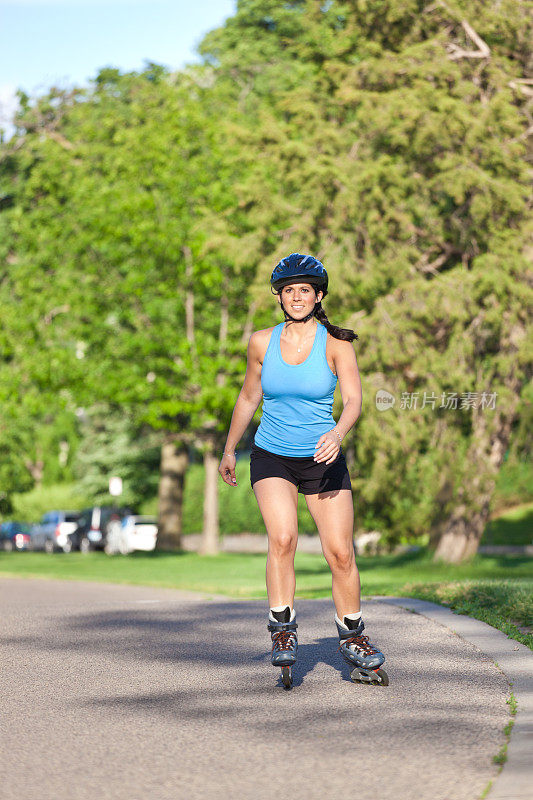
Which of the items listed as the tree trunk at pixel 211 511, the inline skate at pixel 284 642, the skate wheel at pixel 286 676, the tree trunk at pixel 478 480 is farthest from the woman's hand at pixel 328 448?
the tree trunk at pixel 211 511

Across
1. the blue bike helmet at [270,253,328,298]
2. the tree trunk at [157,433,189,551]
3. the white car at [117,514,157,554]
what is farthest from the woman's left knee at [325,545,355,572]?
the white car at [117,514,157,554]

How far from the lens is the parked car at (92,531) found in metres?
40.3

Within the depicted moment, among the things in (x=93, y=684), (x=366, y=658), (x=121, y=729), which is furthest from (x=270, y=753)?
(x=93, y=684)

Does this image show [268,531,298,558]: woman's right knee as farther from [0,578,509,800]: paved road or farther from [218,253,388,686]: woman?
[0,578,509,800]: paved road

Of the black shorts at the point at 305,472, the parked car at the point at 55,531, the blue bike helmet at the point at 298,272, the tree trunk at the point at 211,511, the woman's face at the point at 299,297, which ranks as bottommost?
the parked car at the point at 55,531

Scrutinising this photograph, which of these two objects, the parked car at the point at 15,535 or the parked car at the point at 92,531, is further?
the parked car at the point at 15,535

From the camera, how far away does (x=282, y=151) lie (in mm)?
18125

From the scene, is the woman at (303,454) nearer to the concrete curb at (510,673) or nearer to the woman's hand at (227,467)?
the woman's hand at (227,467)

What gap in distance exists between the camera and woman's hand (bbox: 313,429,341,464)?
5.09m

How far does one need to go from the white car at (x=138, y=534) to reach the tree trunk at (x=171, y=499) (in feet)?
13.1

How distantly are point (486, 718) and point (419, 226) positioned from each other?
14.3m

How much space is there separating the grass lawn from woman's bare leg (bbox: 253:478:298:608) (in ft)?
5.73

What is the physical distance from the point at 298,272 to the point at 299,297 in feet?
0.39

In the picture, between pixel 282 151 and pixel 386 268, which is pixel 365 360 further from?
pixel 282 151
